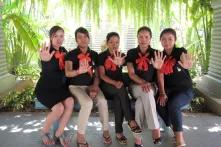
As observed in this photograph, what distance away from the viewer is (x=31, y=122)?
5.48 metres

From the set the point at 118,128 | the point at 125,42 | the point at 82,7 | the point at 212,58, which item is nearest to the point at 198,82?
the point at 212,58

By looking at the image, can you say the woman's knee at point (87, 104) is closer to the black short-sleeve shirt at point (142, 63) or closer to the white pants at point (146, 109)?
the white pants at point (146, 109)

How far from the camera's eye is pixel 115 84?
443cm

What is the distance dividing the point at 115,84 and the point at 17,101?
2.43 metres

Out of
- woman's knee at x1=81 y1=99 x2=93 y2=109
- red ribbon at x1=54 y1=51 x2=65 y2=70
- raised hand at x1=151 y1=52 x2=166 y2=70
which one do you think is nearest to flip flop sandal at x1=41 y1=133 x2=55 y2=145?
woman's knee at x1=81 y1=99 x2=93 y2=109

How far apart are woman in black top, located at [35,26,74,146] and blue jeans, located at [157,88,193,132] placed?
1.10m

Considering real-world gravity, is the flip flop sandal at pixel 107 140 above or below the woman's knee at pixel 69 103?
below

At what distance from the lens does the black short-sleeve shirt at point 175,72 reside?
14.9 ft

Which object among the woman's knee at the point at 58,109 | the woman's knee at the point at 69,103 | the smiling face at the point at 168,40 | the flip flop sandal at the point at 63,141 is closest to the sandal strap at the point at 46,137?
the flip flop sandal at the point at 63,141

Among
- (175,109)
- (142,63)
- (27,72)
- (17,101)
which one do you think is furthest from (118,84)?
(27,72)

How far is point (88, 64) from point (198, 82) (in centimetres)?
362

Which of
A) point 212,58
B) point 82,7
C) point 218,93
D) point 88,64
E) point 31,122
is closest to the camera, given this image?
point 88,64

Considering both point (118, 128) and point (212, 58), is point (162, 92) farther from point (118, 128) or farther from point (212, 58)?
point (212, 58)

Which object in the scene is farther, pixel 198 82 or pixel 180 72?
pixel 198 82
